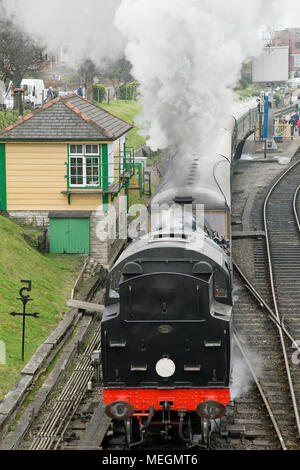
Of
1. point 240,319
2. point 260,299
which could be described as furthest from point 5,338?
point 260,299

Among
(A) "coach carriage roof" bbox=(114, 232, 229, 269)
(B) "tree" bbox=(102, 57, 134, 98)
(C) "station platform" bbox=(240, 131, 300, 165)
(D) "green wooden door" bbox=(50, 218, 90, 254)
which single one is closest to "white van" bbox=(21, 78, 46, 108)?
(B) "tree" bbox=(102, 57, 134, 98)

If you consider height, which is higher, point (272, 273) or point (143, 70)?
point (143, 70)

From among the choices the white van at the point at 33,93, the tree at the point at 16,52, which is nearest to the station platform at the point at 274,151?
the tree at the point at 16,52

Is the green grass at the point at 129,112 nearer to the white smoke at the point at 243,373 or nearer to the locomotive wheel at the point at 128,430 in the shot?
the white smoke at the point at 243,373

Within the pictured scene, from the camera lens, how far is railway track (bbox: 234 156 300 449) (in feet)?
36.8

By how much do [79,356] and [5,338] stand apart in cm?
170

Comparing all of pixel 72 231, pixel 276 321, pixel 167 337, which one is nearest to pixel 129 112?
pixel 72 231

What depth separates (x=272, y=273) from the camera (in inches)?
721

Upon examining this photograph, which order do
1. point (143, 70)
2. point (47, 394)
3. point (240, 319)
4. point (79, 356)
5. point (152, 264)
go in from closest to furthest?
point (152, 264), point (47, 394), point (79, 356), point (240, 319), point (143, 70)

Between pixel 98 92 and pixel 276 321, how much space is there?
32.3m

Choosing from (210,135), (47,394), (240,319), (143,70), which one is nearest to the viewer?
(47,394)

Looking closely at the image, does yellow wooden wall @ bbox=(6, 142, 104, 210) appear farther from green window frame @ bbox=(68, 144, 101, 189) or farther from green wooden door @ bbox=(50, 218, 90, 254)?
green wooden door @ bbox=(50, 218, 90, 254)

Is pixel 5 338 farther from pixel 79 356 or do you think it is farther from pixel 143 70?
pixel 143 70

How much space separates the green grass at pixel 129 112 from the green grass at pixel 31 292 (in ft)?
60.2
